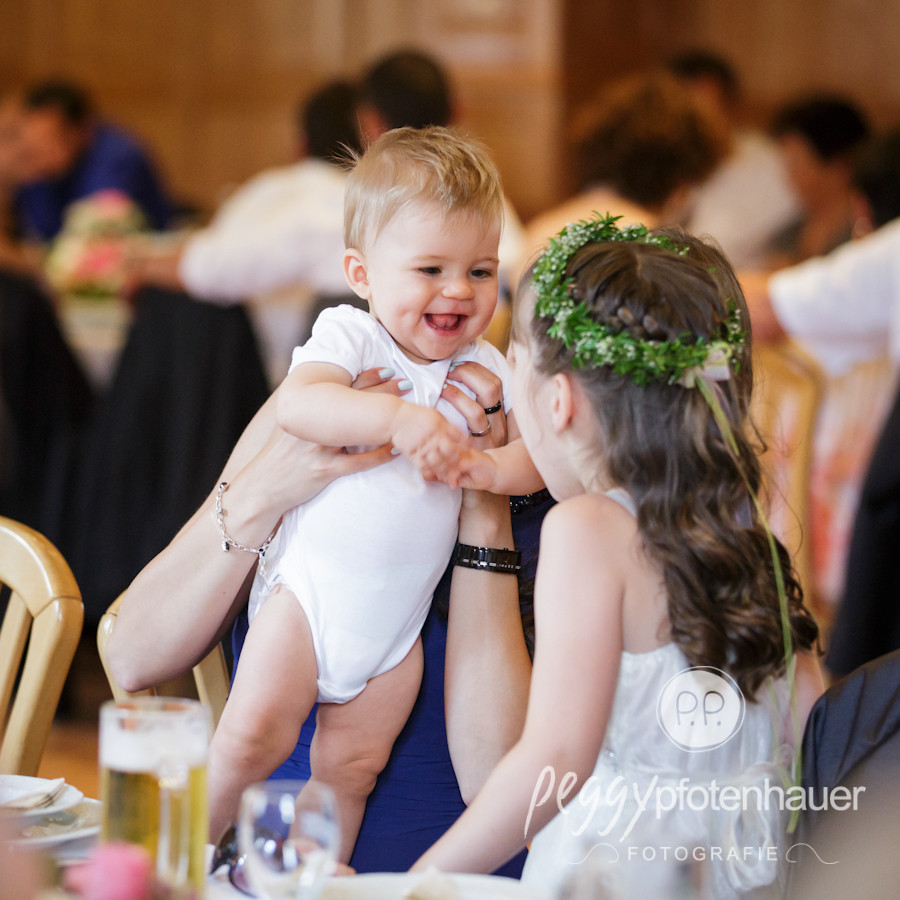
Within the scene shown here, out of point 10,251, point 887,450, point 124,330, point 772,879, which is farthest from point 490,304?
point 10,251

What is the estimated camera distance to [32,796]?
3.82 feet

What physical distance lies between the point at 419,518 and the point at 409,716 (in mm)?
270

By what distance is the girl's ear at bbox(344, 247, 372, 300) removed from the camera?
1.52 meters

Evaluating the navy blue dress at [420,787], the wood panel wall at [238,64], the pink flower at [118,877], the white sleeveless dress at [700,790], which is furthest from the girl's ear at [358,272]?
the wood panel wall at [238,64]

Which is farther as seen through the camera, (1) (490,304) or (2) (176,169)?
(2) (176,169)

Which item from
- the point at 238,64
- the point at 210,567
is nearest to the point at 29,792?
the point at 210,567

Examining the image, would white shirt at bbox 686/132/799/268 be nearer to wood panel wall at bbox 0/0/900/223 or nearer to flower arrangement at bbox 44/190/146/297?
wood panel wall at bbox 0/0/900/223

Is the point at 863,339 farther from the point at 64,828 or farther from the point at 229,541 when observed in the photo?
the point at 64,828

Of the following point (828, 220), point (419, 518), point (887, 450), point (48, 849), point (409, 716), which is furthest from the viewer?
point (828, 220)

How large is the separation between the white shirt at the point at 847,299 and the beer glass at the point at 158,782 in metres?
2.66

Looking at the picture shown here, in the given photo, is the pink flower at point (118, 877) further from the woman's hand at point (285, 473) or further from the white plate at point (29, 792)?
the woman's hand at point (285, 473)

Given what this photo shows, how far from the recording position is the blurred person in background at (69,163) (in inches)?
220

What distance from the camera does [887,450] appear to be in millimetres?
3174

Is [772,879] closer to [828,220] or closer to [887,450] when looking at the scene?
[887,450]
